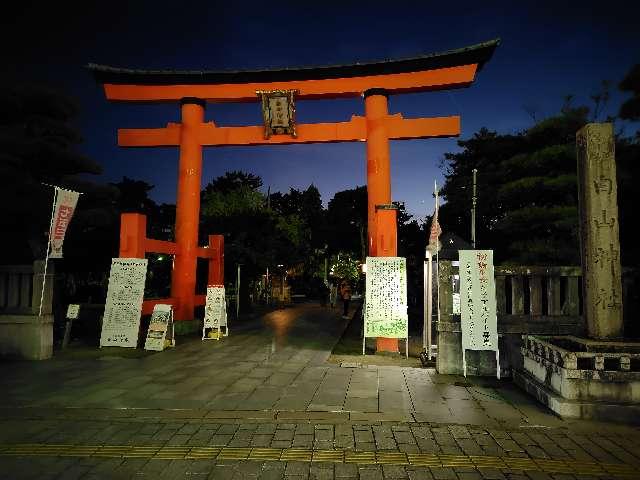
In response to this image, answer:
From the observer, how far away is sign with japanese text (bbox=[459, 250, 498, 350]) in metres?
7.22

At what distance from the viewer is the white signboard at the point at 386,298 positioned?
30.0 ft

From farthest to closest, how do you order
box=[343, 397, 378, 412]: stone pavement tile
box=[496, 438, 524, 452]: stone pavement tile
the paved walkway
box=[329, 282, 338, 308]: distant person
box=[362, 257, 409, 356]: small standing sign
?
box=[329, 282, 338, 308]: distant person → box=[362, 257, 409, 356]: small standing sign → box=[343, 397, 378, 412]: stone pavement tile → box=[496, 438, 524, 452]: stone pavement tile → the paved walkway

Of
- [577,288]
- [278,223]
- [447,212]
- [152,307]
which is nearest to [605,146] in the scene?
[577,288]

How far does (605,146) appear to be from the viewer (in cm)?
593

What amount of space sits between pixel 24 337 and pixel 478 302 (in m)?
9.40

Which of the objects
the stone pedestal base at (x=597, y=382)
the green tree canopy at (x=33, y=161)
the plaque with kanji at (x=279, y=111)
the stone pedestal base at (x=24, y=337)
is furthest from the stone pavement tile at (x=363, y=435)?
the green tree canopy at (x=33, y=161)

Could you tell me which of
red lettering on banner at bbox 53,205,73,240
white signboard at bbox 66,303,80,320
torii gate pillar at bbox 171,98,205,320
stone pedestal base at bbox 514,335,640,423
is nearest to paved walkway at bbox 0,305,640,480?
stone pedestal base at bbox 514,335,640,423

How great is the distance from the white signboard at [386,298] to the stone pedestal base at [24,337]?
7.02m

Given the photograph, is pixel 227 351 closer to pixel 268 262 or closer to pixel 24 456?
pixel 24 456

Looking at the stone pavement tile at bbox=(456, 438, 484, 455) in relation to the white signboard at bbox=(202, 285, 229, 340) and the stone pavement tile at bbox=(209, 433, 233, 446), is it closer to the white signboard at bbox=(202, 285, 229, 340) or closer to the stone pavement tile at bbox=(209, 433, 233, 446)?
the stone pavement tile at bbox=(209, 433, 233, 446)

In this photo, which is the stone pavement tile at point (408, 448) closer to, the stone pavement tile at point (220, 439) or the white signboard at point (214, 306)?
the stone pavement tile at point (220, 439)

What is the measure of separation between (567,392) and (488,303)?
227 cm

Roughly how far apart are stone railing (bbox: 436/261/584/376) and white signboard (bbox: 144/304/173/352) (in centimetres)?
644

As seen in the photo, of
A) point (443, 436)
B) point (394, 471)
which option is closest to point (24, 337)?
point (394, 471)
